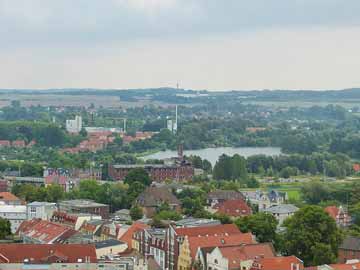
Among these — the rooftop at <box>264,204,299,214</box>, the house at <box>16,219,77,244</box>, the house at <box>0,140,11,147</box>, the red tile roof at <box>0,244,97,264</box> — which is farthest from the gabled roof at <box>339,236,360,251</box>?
the house at <box>0,140,11,147</box>

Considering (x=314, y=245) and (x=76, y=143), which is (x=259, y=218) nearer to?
(x=314, y=245)

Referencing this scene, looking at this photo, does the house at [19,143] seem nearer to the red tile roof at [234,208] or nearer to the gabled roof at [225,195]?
the gabled roof at [225,195]

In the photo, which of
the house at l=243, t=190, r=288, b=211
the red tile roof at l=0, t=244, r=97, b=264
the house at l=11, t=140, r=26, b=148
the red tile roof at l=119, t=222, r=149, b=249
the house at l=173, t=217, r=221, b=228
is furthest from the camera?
the house at l=11, t=140, r=26, b=148

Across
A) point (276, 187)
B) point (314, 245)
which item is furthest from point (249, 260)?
point (276, 187)

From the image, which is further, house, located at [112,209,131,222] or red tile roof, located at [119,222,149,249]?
house, located at [112,209,131,222]

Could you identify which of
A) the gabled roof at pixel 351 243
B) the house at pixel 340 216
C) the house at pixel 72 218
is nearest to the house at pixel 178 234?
the gabled roof at pixel 351 243

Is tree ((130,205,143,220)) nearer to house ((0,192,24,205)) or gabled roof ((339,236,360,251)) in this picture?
house ((0,192,24,205))
